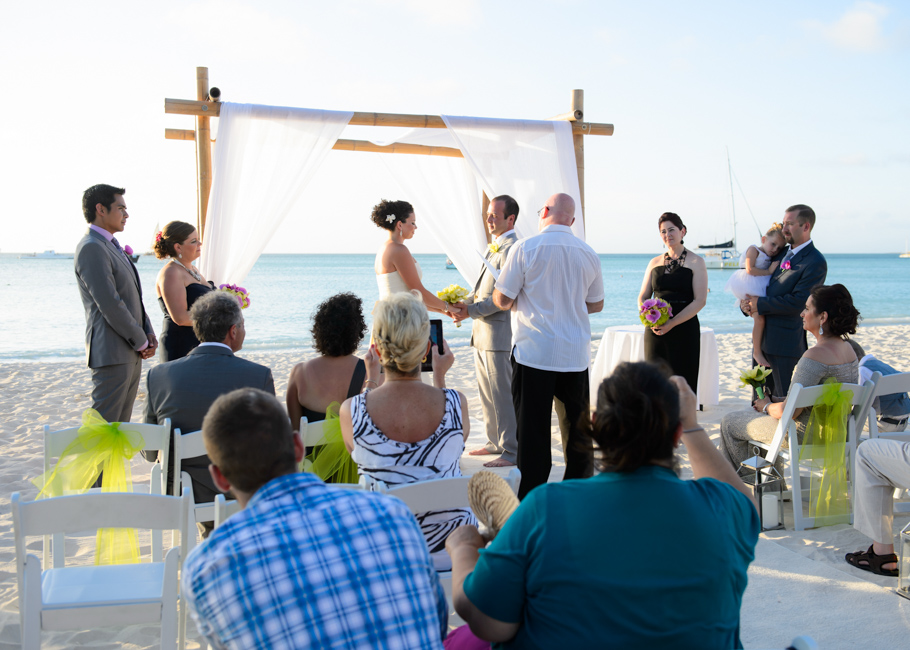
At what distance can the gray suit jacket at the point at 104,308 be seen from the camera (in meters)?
3.95

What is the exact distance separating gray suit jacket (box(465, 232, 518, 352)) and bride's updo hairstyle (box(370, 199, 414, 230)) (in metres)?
0.70

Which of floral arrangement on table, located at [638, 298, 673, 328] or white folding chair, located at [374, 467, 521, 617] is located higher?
floral arrangement on table, located at [638, 298, 673, 328]

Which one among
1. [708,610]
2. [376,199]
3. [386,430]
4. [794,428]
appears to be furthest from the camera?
[376,199]

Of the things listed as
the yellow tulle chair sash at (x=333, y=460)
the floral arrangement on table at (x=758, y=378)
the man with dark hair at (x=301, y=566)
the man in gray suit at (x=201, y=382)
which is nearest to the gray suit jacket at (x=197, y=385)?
the man in gray suit at (x=201, y=382)

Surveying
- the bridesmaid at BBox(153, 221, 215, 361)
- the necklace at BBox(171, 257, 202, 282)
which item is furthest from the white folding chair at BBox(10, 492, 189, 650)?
Result: the necklace at BBox(171, 257, 202, 282)

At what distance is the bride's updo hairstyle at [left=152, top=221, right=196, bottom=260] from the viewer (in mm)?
4422

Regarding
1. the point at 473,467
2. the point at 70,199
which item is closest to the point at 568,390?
the point at 473,467

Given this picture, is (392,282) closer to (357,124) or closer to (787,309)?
(357,124)

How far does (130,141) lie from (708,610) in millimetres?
28681

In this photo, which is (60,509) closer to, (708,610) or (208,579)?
(208,579)

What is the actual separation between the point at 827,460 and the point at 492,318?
224cm

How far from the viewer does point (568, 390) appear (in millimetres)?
3873

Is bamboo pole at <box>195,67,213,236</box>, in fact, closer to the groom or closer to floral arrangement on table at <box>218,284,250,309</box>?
floral arrangement on table at <box>218,284,250,309</box>

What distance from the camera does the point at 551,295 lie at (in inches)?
151
